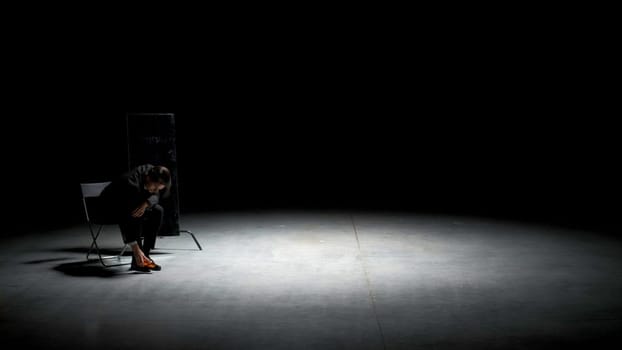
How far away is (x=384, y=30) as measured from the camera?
11336mm

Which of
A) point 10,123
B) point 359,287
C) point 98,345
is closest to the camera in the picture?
point 98,345

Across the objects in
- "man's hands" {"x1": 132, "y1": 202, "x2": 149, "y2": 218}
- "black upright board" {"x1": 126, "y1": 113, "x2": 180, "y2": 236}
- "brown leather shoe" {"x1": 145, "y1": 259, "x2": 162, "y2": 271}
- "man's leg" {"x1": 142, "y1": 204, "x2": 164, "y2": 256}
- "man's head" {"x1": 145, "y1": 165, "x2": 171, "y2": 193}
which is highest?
"black upright board" {"x1": 126, "y1": 113, "x2": 180, "y2": 236}

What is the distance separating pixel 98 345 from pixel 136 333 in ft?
0.78

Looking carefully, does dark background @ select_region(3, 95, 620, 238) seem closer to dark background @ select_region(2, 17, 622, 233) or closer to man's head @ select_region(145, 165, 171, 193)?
dark background @ select_region(2, 17, 622, 233)

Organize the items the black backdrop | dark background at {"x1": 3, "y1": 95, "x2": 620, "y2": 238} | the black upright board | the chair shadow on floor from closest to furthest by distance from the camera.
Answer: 1. the chair shadow on floor
2. the black upright board
3. the black backdrop
4. dark background at {"x1": 3, "y1": 95, "x2": 620, "y2": 238}

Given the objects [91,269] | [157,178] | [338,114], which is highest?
[338,114]

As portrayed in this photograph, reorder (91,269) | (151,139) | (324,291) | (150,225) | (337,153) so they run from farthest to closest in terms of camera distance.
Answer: (337,153) < (151,139) < (150,225) < (91,269) < (324,291)

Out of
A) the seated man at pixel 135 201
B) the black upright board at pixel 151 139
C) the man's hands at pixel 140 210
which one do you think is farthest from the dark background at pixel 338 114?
the man's hands at pixel 140 210

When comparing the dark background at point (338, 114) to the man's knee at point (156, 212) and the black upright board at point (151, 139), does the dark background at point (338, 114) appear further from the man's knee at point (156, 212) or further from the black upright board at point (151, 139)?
the man's knee at point (156, 212)

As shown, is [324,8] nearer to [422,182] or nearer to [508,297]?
[422,182]

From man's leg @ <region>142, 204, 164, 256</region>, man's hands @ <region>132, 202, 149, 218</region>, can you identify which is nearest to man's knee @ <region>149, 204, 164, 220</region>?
man's leg @ <region>142, 204, 164, 256</region>

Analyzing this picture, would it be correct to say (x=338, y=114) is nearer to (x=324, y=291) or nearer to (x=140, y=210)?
(x=140, y=210)

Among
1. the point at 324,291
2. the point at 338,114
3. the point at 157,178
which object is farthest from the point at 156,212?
the point at 338,114

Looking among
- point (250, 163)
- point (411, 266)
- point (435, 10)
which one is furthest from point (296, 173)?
point (411, 266)
